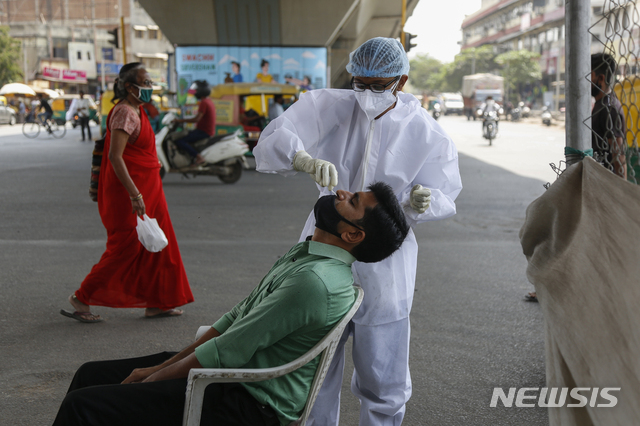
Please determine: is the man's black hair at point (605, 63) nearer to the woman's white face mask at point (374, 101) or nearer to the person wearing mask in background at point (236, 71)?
the woman's white face mask at point (374, 101)

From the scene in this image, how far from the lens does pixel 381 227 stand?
2146 mm

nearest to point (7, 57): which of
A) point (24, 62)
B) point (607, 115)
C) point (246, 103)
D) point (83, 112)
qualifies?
point (24, 62)

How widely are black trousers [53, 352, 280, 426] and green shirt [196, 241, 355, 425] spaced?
4 cm

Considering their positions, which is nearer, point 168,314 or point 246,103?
point 168,314

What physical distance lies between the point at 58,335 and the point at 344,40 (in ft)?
108

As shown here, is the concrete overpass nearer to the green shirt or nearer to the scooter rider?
the scooter rider

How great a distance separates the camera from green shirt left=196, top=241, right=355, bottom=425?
196 cm

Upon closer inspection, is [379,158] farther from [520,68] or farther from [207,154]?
[520,68]

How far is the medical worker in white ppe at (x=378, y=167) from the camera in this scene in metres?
2.46

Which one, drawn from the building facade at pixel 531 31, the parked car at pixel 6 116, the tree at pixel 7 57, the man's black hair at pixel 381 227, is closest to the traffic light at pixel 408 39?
the man's black hair at pixel 381 227

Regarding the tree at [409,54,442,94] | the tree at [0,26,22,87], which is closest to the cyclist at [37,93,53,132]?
the tree at [0,26,22,87]

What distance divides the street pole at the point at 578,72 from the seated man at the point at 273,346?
3.30ft

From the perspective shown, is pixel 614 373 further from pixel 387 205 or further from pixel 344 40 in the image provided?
pixel 344 40

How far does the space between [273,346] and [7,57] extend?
51.8 meters
